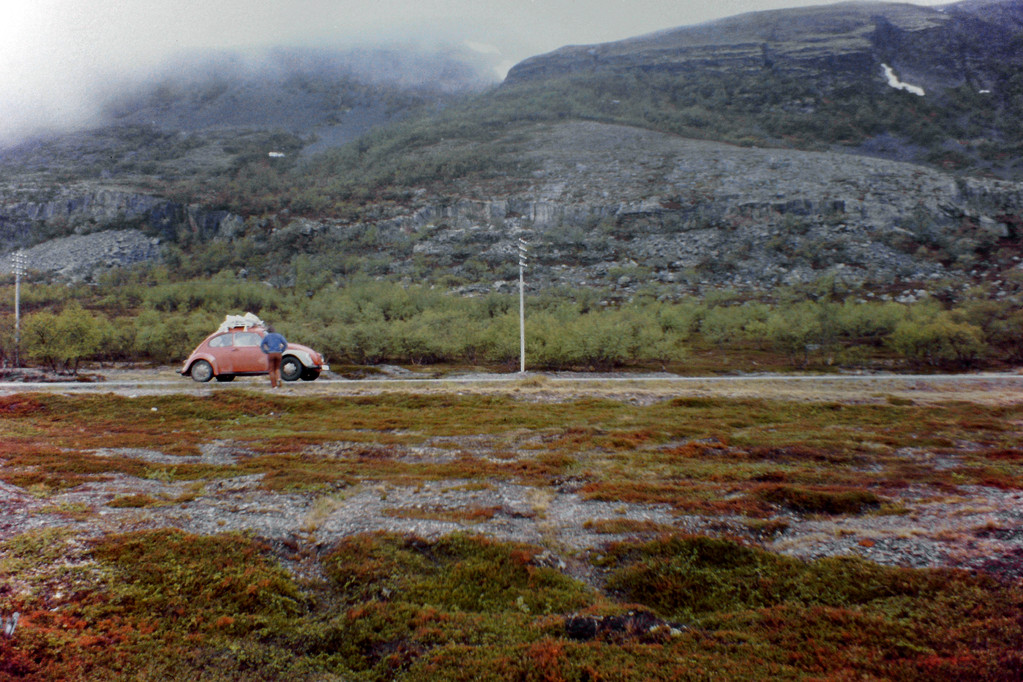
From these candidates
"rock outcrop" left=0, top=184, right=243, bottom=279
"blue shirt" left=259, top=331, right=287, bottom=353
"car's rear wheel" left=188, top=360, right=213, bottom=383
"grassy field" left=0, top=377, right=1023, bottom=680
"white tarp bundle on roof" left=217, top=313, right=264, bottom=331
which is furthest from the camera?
"rock outcrop" left=0, top=184, right=243, bottom=279

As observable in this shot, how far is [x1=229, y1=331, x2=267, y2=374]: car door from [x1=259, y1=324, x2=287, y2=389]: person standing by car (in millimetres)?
300

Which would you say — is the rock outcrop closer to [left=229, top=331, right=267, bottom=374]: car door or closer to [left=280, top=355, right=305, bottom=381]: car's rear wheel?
[left=229, top=331, right=267, bottom=374]: car door

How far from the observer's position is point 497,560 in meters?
6.65

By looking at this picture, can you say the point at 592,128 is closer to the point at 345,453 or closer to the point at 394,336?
the point at 394,336

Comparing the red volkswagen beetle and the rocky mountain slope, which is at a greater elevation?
the rocky mountain slope

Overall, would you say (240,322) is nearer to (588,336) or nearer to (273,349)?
(273,349)

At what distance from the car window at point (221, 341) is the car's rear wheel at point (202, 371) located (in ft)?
2.60

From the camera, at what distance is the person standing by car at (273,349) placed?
59.3ft

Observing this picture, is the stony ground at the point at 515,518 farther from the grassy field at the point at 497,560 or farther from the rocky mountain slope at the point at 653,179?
the rocky mountain slope at the point at 653,179

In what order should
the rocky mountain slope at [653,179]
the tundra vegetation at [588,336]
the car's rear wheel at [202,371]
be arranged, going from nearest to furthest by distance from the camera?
the car's rear wheel at [202,371]
the tundra vegetation at [588,336]
the rocky mountain slope at [653,179]

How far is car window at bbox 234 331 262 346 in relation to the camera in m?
19.1

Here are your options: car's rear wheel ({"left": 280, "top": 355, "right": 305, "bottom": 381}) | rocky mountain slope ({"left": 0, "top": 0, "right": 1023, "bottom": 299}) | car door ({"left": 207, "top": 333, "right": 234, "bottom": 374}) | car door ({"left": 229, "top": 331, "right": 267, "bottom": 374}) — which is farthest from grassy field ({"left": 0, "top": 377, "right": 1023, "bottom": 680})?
rocky mountain slope ({"left": 0, "top": 0, "right": 1023, "bottom": 299})

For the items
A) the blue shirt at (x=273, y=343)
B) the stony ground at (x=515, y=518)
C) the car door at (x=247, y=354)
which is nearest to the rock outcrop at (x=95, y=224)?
the car door at (x=247, y=354)

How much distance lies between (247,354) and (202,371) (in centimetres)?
221
